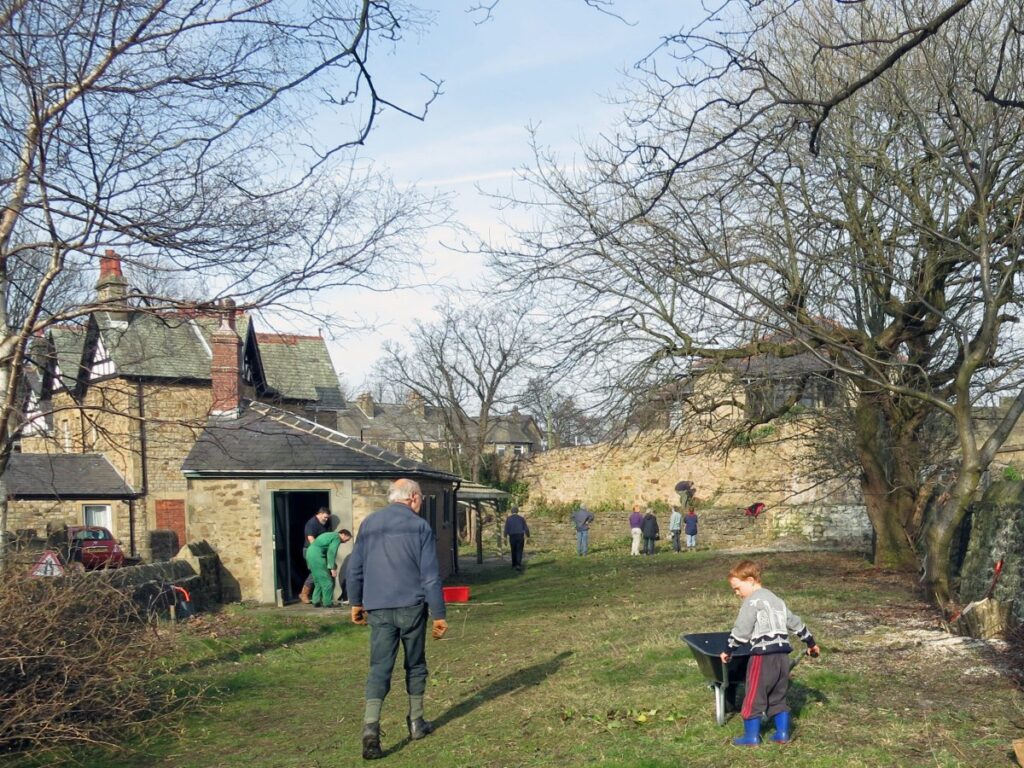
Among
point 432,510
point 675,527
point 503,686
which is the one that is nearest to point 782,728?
point 503,686

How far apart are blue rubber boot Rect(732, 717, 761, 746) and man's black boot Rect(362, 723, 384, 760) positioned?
245cm

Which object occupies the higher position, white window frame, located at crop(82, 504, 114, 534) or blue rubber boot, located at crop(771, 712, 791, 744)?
white window frame, located at crop(82, 504, 114, 534)

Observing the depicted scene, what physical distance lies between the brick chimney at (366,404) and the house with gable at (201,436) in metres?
38.5

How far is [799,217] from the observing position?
48.7 feet

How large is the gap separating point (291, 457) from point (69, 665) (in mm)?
12993

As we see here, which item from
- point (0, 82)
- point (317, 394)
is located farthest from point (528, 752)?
point (317, 394)

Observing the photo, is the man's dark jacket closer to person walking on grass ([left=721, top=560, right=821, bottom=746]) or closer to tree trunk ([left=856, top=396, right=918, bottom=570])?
person walking on grass ([left=721, top=560, right=821, bottom=746])

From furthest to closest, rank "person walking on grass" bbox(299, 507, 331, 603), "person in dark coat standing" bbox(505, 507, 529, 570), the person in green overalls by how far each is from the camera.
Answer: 1. "person in dark coat standing" bbox(505, 507, 529, 570)
2. "person walking on grass" bbox(299, 507, 331, 603)
3. the person in green overalls

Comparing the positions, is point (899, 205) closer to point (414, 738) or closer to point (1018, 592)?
point (1018, 592)

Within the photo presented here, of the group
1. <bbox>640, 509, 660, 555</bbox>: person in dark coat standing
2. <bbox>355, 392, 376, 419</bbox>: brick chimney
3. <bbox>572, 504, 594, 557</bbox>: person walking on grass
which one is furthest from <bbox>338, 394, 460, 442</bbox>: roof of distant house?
<bbox>640, 509, 660, 555</bbox>: person in dark coat standing

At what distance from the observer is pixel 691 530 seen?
3350 centimetres

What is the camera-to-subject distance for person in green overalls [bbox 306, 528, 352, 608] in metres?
19.1

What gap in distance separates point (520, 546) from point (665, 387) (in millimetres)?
12877

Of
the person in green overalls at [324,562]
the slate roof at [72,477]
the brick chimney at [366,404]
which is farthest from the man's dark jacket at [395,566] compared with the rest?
the brick chimney at [366,404]
